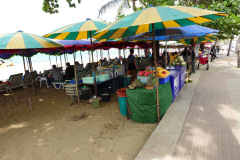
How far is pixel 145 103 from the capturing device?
155 inches

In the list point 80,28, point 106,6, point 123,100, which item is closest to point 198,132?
point 123,100

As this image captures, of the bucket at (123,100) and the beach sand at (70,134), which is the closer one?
the beach sand at (70,134)

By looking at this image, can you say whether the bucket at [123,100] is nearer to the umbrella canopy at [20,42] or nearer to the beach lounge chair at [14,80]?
the umbrella canopy at [20,42]

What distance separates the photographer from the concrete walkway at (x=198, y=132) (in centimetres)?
268

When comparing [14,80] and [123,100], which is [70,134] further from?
[14,80]

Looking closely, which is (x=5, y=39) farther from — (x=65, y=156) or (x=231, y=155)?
(x=231, y=155)

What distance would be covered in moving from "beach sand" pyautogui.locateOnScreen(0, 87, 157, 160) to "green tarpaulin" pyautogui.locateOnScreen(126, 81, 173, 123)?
0.62 feet

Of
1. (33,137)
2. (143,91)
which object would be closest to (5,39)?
(33,137)

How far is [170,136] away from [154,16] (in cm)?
239

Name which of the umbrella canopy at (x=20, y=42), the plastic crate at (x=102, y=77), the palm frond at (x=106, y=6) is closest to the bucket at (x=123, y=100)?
the plastic crate at (x=102, y=77)

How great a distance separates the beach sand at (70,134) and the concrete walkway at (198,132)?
388mm

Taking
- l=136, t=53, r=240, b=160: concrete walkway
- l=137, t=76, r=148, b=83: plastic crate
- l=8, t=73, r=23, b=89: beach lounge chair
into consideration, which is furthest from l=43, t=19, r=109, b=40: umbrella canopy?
l=8, t=73, r=23, b=89: beach lounge chair

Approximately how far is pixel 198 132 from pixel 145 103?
133 centimetres

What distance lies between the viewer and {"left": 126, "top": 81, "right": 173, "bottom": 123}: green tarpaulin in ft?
12.8
